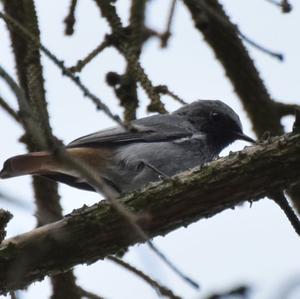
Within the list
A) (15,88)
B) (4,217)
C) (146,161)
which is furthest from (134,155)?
(15,88)

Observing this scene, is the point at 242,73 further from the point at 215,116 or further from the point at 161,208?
the point at 215,116

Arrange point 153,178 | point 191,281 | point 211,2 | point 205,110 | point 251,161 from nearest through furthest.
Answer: point 191,281 < point 251,161 < point 211,2 < point 153,178 < point 205,110

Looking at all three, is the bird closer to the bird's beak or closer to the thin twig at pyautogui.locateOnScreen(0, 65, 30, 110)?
the bird's beak

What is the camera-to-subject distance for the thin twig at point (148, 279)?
343 cm

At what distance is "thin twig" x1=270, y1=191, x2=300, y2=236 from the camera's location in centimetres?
358

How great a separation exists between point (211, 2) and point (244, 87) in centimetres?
60

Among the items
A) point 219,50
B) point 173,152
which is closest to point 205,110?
point 173,152

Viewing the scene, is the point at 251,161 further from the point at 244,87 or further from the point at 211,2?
the point at 211,2

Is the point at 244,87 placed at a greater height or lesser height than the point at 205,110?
lesser

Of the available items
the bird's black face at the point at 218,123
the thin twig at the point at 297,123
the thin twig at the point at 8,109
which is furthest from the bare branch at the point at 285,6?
the bird's black face at the point at 218,123

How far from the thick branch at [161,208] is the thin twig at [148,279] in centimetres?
11

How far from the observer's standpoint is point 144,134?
6160mm

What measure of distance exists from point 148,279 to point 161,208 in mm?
398

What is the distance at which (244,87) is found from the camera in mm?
4691
